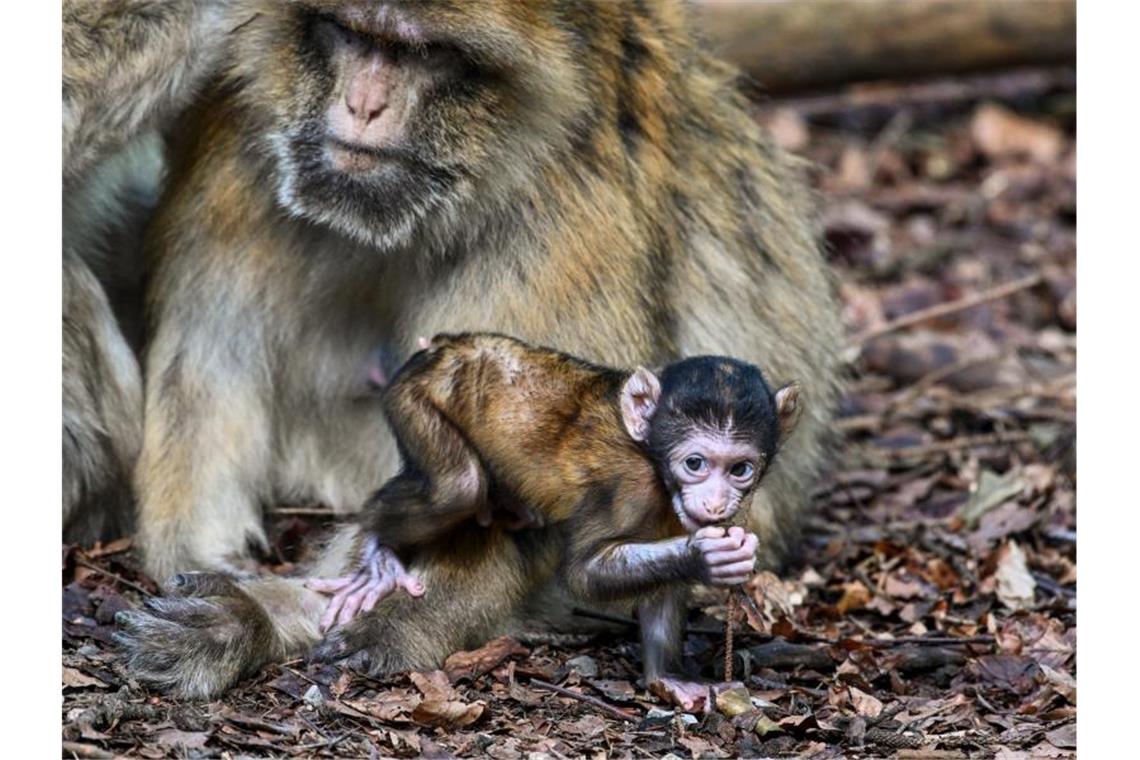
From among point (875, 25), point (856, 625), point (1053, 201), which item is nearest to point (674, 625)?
point (856, 625)

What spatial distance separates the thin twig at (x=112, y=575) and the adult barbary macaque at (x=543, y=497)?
0.74m

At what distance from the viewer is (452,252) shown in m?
7.08

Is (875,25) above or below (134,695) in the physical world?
above

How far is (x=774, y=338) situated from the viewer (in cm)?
799

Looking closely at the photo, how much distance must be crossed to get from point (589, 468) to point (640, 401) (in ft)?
0.98

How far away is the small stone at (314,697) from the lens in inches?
248

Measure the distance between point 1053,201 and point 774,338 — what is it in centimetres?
600

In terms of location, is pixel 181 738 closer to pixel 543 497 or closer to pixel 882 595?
pixel 543 497

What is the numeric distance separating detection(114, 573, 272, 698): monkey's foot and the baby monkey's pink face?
1.64 m

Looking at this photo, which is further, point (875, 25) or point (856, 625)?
point (875, 25)

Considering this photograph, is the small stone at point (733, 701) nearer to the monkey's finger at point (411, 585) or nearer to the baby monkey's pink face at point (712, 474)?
the baby monkey's pink face at point (712, 474)

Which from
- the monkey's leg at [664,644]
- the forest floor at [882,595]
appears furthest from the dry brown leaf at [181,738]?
the monkey's leg at [664,644]

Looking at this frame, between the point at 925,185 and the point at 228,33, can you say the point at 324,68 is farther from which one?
the point at 925,185

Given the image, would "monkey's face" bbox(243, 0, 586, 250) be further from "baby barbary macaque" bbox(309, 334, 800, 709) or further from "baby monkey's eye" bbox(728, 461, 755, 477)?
"baby monkey's eye" bbox(728, 461, 755, 477)
